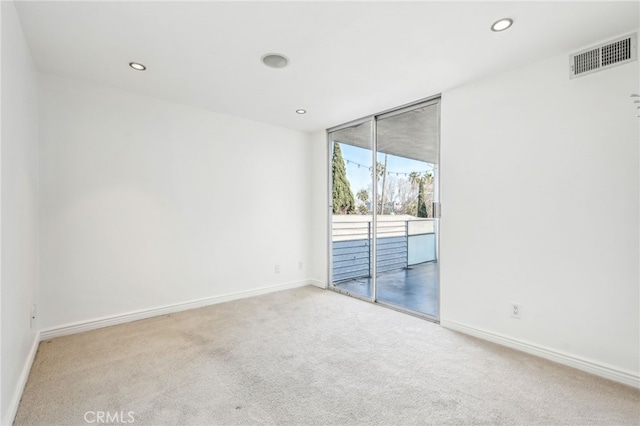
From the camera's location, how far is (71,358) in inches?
91.9

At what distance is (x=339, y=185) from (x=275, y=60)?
229 cm

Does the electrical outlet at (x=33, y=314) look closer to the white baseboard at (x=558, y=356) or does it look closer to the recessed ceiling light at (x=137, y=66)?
the recessed ceiling light at (x=137, y=66)

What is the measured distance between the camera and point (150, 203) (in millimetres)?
3234

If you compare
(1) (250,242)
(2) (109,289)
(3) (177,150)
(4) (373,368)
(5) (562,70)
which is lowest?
(4) (373,368)

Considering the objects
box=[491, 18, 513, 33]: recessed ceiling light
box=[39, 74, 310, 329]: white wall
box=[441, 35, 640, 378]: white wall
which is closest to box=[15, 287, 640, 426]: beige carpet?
box=[441, 35, 640, 378]: white wall

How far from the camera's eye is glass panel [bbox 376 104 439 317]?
3418mm

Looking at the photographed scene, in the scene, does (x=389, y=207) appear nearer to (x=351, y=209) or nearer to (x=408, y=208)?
(x=408, y=208)

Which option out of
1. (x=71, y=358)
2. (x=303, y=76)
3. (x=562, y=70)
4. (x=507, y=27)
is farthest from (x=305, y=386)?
(x=562, y=70)

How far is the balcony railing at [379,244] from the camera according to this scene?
13.1ft

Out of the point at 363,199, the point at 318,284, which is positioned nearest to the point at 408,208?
the point at 363,199

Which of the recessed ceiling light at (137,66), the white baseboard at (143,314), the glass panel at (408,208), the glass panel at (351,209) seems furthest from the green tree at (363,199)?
the recessed ceiling light at (137,66)

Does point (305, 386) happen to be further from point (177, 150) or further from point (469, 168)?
point (177, 150)

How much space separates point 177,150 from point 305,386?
2.82m

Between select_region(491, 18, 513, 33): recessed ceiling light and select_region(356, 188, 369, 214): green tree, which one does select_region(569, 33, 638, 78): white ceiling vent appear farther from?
select_region(356, 188, 369, 214): green tree
